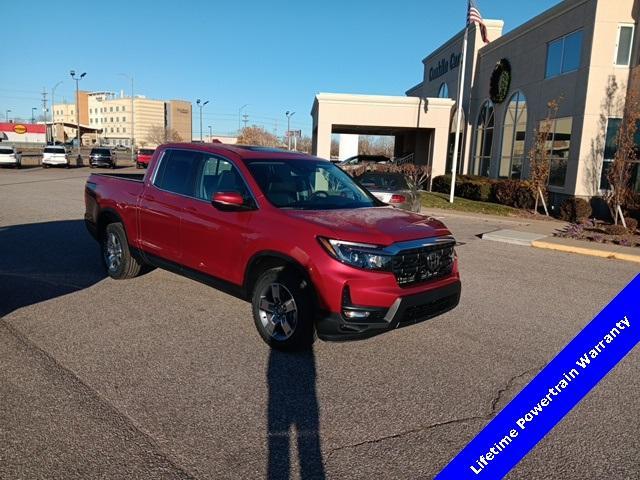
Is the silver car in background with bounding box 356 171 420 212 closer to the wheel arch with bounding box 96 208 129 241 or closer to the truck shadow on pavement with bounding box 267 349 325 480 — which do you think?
the wheel arch with bounding box 96 208 129 241

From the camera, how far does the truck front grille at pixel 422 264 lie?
4.05 m

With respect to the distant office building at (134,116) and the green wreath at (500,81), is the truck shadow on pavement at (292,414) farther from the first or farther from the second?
the distant office building at (134,116)

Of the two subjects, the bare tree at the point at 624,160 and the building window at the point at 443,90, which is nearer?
the bare tree at the point at 624,160

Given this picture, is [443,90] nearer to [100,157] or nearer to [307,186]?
[100,157]

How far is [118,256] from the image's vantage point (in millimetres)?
6574

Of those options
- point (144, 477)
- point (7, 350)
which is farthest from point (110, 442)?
point (7, 350)

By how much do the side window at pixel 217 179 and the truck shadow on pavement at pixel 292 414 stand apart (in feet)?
5.49

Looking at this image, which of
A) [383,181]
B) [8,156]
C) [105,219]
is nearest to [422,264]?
[105,219]

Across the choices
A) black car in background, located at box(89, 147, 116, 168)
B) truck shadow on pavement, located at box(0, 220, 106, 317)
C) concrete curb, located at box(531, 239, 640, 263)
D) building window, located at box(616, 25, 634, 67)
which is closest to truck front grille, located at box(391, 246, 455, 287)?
truck shadow on pavement, located at box(0, 220, 106, 317)

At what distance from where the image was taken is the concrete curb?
995cm

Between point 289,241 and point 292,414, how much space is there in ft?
4.68

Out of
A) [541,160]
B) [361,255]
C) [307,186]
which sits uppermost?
[541,160]

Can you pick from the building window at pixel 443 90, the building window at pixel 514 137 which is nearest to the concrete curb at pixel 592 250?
the building window at pixel 514 137

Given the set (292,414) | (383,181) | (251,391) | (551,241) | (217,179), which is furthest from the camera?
(383,181)
